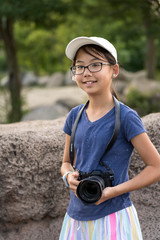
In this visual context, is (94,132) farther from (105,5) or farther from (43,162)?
(105,5)

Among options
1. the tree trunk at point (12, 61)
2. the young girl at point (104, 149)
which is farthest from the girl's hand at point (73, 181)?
the tree trunk at point (12, 61)

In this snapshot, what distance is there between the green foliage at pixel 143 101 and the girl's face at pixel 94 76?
24.2 feet

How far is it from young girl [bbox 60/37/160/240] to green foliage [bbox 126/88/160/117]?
739 cm

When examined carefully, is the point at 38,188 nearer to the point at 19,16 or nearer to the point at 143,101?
the point at 19,16

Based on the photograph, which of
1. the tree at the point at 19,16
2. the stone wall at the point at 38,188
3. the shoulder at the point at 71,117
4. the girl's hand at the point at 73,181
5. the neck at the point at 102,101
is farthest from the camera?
the tree at the point at 19,16

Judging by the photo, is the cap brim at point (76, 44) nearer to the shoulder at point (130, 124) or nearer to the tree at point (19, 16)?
the shoulder at point (130, 124)

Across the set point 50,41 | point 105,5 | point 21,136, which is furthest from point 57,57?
point 21,136

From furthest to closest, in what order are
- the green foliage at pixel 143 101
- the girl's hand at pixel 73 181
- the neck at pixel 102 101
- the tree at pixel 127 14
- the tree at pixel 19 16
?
the tree at pixel 127 14 < the green foliage at pixel 143 101 < the tree at pixel 19 16 < the neck at pixel 102 101 < the girl's hand at pixel 73 181

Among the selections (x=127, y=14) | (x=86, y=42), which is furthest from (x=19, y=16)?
(x=86, y=42)

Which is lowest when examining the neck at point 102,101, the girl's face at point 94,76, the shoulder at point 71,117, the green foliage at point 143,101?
the green foliage at point 143,101

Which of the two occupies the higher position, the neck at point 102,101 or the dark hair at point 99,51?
the dark hair at point 99,51

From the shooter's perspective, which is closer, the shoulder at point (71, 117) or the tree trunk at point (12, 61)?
the shoulder at point (71, 117)

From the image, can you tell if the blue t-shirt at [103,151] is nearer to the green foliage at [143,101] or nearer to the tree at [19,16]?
the tree at [19,16]

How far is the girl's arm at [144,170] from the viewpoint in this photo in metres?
1.39
